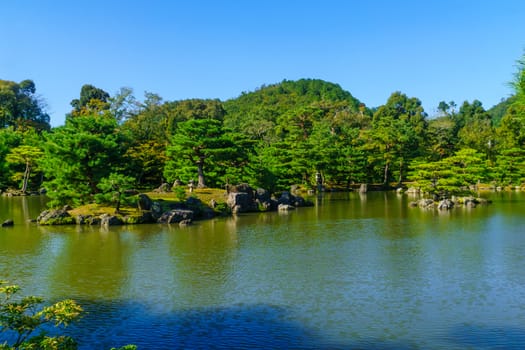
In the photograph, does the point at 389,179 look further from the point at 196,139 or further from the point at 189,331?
the point at 189,331

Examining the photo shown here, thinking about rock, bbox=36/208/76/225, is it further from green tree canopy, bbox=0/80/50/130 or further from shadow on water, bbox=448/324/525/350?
green tree canopy, bbox=0/80/50/130

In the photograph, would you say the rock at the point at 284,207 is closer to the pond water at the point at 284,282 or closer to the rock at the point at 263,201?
the rock at the point at 263,201

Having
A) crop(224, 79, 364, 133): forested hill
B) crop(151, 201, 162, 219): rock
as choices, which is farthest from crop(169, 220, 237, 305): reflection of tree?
crop(224, 79, 364, 133): forested hill

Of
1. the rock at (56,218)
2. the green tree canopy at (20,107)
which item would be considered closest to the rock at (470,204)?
the rock at (56,218)

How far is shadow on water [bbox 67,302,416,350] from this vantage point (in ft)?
33.2

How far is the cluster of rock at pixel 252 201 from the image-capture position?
32781 mm

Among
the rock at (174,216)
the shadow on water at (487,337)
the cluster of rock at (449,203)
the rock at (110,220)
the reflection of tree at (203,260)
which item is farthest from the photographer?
the cluster of rock at (449,203)

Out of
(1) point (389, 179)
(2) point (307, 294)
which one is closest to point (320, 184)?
(1) point (389, 179)

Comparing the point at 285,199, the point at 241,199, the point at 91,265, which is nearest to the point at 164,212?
the point at 241,199

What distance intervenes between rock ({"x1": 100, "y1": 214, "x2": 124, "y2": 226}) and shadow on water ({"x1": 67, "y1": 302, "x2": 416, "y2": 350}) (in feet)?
47.6

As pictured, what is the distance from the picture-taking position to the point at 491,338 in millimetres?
10141

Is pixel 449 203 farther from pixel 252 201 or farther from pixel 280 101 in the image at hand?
pixel 280 101

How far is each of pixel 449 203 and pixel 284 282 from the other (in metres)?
23.2

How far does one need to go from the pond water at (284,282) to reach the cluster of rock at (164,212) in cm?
126
